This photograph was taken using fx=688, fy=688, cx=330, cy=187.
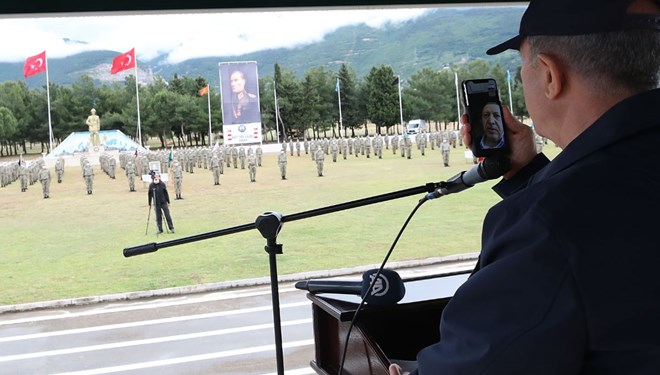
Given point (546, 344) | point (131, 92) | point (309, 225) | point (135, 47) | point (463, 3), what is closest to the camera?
point (546, 344)

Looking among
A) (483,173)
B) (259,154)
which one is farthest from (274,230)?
(259,154)

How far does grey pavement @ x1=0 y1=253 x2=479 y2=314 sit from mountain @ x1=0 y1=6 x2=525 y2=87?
2.77 m

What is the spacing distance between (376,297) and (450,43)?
30.8 feet

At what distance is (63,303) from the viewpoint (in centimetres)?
722

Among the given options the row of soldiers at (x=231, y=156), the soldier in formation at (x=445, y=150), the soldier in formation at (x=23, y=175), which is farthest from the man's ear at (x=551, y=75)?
the soldier in formation at (x=445, y=150)

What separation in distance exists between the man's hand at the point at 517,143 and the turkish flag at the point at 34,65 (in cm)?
880

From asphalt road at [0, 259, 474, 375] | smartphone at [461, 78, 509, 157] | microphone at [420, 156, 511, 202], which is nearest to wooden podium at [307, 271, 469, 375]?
microphone at [420, 156, 511, 202]

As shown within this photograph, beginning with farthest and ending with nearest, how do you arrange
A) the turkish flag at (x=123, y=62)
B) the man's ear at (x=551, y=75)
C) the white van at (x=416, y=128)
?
the white van at (x=416, y=128) → the turkish flag at (x=123, y=62) → the man's ear at (x=551, y=75)

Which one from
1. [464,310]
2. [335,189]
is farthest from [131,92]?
[464,310]

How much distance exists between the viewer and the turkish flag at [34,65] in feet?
29.7

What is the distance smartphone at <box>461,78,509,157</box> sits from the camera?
1.33 m

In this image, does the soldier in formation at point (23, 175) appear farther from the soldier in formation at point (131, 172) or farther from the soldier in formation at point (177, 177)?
the soldier in formation at point (177, 177)

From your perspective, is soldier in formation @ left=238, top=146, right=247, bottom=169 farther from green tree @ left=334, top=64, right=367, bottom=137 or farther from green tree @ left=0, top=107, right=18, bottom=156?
green tree @ left=0, top=107, right=18, bottom=156

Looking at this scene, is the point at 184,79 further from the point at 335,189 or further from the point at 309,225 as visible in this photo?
the point at 335,189
